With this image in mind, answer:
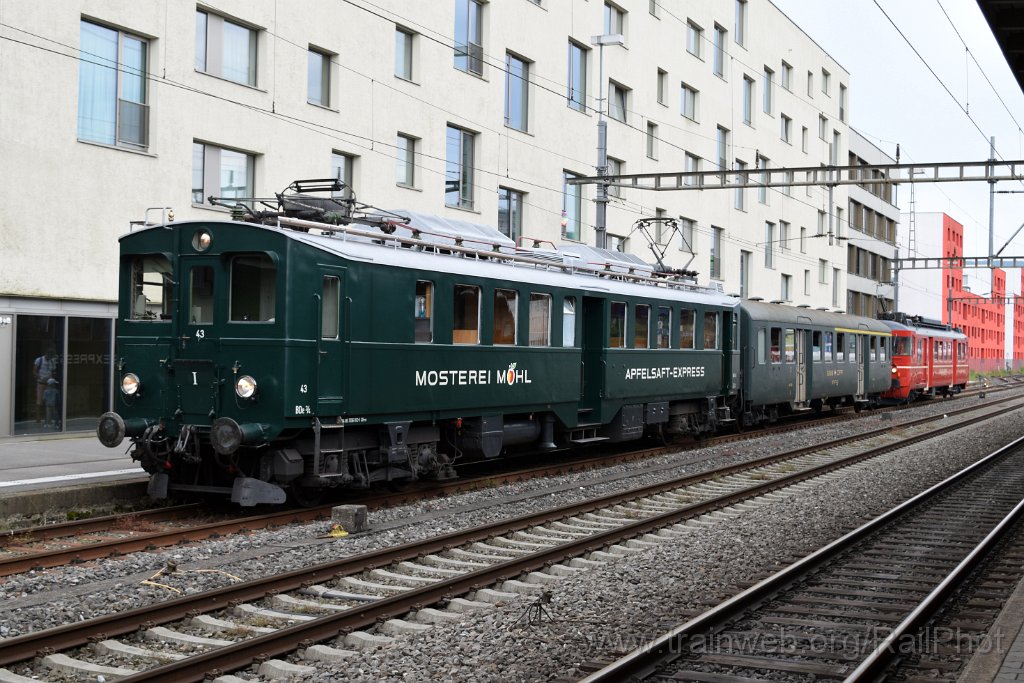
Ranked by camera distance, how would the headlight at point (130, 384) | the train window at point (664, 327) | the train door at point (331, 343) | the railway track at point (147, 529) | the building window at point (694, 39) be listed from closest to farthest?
the railway track at point (147, 529), the train door at point (331, 343), the headlight at point (130, 384), the train window at point (664, 327), the building window at point (694, 39)

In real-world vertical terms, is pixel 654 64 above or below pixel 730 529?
above

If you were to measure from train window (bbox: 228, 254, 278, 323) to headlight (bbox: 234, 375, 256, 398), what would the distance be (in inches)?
25.9

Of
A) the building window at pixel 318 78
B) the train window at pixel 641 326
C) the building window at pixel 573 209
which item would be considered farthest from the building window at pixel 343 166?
the building window at pixel 573 209

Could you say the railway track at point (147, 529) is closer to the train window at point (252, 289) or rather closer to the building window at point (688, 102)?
the train window at point (252, 289)

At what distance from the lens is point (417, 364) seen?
13.7 m

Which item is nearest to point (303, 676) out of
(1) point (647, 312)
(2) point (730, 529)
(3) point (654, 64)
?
(2) point (730, 529)

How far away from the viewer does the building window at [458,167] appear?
28547mm

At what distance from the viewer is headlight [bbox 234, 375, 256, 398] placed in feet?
38.9

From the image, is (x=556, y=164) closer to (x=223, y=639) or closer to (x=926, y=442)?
(x=926, y=442)

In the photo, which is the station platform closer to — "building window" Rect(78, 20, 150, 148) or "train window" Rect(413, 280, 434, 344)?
"train window" Rect(413, 280, 434, 344)

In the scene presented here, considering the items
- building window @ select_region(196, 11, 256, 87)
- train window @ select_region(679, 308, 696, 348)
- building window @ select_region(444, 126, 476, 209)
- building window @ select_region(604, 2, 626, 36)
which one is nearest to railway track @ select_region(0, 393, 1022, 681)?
train window @ select_region(679, 308, 696, 348)

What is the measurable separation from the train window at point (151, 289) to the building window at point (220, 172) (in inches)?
353

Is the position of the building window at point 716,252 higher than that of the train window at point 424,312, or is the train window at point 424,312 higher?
the building window at point 716,252

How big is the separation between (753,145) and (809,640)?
137 ft
